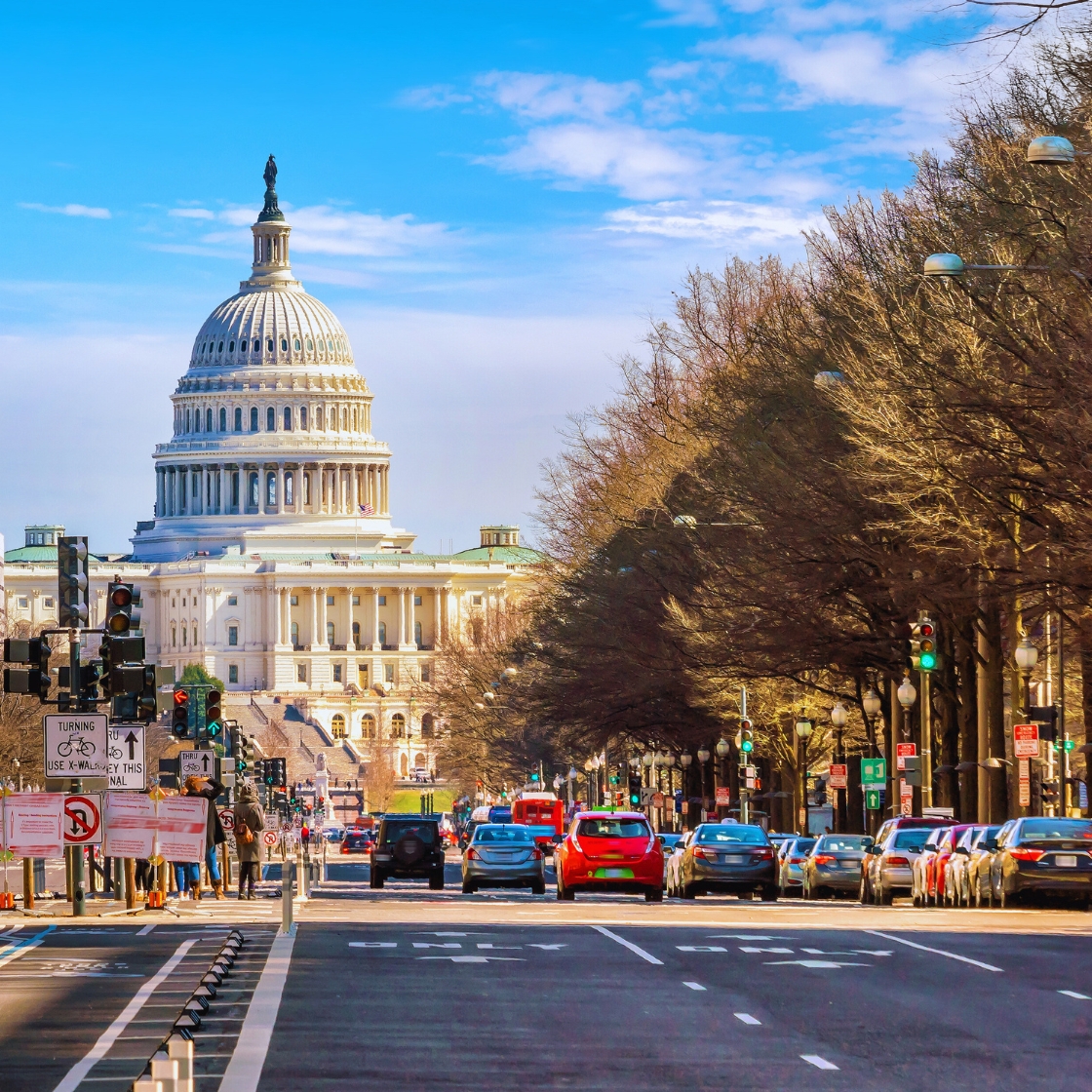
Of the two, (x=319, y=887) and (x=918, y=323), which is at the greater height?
(x=918, y=323)

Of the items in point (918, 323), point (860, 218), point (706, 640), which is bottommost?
point (706, 640)

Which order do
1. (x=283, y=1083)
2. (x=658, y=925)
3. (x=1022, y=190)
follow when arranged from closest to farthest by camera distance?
(x=283, y=1083) → (x=658, y=925) → (x=1022, y=190)

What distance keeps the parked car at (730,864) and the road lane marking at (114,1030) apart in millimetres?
19946

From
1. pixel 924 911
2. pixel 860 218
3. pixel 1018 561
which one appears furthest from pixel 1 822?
pixel 860 218

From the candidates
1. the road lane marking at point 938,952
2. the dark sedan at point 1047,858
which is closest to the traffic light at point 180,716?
the dark sedan at point 1047,858

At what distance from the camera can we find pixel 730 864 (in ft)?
140

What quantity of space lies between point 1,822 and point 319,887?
21859mm

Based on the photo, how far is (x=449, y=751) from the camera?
139125 millimetres

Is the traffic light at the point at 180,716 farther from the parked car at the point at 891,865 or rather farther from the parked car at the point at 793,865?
the parked car at the point at 793,865

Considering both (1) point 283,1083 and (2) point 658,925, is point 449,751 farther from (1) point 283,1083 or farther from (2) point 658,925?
(1) point 283,1083

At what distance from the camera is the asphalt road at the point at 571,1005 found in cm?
1477

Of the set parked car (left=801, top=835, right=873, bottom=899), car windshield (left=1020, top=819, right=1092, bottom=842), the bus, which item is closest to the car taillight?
car windshield (left=1020, top=819, right=1092, bottom=842)

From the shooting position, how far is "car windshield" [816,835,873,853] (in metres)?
45.3

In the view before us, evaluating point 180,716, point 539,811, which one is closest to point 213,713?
point 180,716
